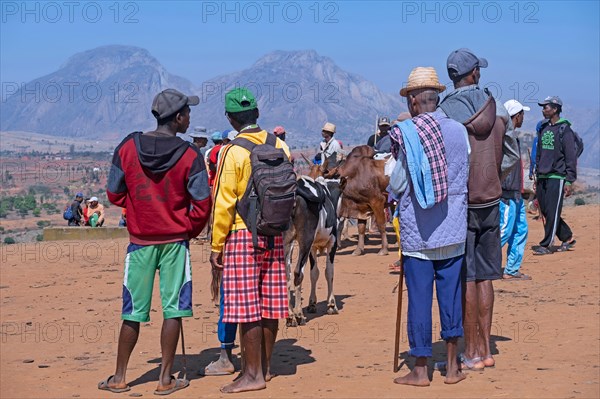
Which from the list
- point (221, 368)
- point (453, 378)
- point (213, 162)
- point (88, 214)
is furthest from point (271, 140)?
point (88, 214)

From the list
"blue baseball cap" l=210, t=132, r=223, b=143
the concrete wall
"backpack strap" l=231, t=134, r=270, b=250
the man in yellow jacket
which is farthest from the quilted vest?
the concrete wall

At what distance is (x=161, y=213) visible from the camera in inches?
291

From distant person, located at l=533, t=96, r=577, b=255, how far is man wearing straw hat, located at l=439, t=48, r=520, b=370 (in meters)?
6.95

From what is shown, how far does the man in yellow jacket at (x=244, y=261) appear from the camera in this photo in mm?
7371

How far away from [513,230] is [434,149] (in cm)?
605

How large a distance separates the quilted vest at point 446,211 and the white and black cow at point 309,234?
2816 mm

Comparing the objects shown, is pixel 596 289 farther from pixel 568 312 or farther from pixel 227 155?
pixel 227 155

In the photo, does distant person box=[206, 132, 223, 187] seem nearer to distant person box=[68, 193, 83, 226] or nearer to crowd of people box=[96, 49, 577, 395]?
crowd of people box=[96, 49, 577, 395]

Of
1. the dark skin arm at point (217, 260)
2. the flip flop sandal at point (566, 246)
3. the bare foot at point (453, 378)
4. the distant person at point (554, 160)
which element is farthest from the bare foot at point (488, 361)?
the flip flop sandal at point (566, 246)

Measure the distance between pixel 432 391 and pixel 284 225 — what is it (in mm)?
1688

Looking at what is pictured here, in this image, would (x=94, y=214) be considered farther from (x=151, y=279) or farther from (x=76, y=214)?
(x=151, y=279)

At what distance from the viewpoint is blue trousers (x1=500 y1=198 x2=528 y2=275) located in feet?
40.7

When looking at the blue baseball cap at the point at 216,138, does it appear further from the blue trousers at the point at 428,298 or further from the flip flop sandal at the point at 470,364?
the blue trousers at the point at 428,298

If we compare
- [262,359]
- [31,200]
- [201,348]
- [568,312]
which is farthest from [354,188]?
[31,200]
